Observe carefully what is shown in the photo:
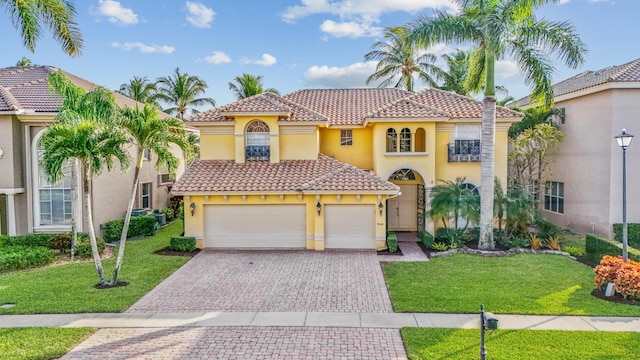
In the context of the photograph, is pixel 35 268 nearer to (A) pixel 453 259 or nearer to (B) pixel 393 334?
(B) pixel 393 334

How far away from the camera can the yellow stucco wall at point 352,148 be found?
2139 centimetres

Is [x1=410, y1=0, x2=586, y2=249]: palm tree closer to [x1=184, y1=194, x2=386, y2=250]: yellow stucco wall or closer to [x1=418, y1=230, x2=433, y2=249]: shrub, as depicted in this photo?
[x1=418, y1=230, x2=433, y2=249]: shrub

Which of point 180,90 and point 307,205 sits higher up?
point 180,90

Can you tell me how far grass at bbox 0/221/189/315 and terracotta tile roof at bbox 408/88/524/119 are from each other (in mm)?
14360

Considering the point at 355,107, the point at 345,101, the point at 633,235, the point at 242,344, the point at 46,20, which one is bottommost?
the point at 242,344

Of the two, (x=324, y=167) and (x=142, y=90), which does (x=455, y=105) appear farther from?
(x=142, y=90)

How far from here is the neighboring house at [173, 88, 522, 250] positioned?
17.5m

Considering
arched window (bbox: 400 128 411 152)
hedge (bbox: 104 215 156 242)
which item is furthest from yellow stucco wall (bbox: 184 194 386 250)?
hedge (bbox: 104 215 156 242)

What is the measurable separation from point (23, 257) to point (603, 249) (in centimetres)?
2219

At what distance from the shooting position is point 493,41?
1577 cm

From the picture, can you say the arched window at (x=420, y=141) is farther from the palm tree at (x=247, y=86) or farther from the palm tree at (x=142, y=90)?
the palm tree at (x=142, y=90)

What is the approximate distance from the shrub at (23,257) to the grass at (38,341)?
6.80m

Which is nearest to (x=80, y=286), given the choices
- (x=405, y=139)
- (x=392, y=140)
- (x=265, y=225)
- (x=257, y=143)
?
(x=265, y=225)

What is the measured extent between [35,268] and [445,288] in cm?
1508
